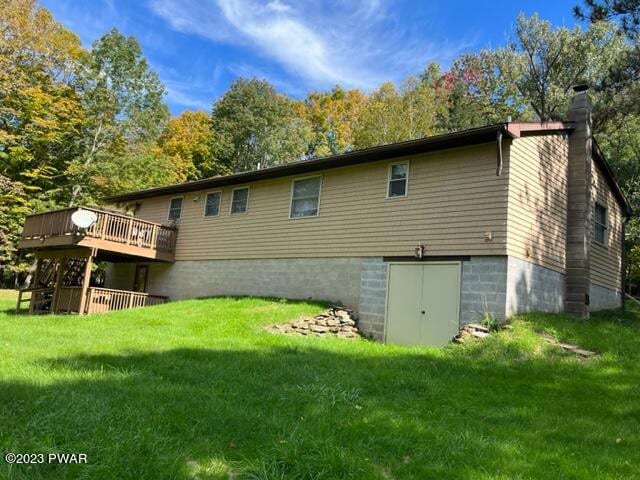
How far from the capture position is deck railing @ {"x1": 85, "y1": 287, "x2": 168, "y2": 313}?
48.8 ft

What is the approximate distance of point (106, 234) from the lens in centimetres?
1545

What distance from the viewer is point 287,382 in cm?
603

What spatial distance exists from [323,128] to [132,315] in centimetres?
2778

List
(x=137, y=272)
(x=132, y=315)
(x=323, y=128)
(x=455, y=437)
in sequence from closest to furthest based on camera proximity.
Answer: (x=455, y=437), (x=132, y=315), (x=137, y=272), (x=323, y=128)

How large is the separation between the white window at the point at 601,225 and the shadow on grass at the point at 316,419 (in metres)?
7.65

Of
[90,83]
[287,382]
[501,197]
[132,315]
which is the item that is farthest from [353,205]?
[90,83]

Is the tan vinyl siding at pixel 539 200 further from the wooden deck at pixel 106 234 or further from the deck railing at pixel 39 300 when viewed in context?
the deck railing at pixel 39 300

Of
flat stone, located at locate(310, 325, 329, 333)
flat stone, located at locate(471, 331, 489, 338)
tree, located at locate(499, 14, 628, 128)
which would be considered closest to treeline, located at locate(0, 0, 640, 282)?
tree, located at locate(499, 14, 628, 128)

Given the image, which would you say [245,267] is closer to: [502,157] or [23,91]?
[502,157]

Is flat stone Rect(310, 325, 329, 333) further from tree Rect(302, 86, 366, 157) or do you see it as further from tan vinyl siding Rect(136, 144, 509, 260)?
tree Rect(302, 86, 366, 157)

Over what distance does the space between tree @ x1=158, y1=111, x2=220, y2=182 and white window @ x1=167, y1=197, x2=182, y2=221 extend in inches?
679

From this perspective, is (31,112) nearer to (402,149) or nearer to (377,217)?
(377,217)

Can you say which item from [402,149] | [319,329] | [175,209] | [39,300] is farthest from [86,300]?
[402,149]

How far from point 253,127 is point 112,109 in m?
10.5
